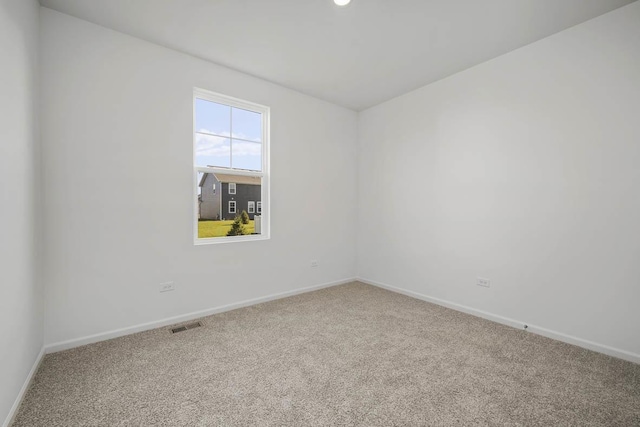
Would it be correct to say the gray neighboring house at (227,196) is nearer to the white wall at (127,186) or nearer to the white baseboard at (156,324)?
the white wall at (127,186)

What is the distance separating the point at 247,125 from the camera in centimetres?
354

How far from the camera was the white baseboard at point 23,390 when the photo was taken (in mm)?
1559

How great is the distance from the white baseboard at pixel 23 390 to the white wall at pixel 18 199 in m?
0.04

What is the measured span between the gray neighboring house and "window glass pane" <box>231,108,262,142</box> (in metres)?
0.51

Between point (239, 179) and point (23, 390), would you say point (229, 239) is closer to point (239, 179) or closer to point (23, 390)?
point (239, 179)

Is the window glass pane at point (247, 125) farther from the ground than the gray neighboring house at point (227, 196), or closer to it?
farther from the ground

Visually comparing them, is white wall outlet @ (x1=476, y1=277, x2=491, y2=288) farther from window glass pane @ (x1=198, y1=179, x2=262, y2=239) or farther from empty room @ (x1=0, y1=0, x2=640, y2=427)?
window glass pane @ (x1=198, y1=179, x2=262, y2=239)

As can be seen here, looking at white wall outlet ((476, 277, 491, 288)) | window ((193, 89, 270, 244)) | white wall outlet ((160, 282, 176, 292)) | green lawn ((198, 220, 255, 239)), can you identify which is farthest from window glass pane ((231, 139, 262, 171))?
white wall outlet ((476, 277, 491, 288))

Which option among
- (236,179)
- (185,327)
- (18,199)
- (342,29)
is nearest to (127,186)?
(18,199)

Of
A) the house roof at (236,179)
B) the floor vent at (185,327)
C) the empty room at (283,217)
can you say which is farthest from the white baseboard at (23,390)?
the house roof at (236,179)

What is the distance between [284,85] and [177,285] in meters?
2.73

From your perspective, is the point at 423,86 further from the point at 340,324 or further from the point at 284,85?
the point at 340,324

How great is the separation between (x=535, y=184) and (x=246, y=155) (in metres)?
3.14

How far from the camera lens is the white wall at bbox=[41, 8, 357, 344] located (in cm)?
236
